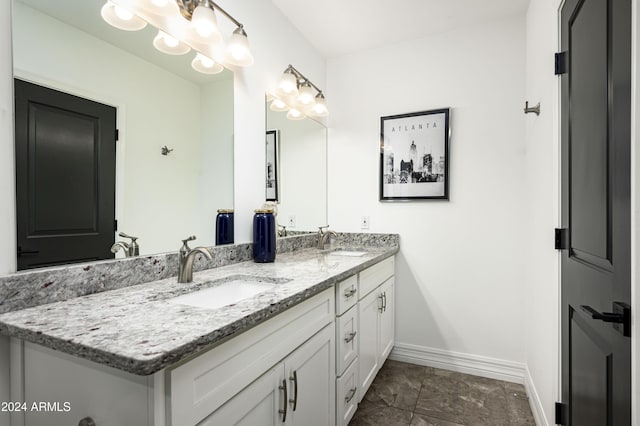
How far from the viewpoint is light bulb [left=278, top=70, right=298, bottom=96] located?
2.17m

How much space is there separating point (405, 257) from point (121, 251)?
1.97m

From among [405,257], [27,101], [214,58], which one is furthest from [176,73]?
[405,257]

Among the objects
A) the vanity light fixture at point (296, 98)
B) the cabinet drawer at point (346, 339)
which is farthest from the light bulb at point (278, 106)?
the cabinet drawer at point (346, 339)

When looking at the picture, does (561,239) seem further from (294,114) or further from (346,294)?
(294,114)

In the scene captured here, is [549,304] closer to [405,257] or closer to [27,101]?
[405,257]

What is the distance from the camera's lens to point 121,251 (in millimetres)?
1206

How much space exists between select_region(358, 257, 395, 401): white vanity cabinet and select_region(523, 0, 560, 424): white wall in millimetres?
895

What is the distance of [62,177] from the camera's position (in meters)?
1.04

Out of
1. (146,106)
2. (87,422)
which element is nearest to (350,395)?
(87,422)

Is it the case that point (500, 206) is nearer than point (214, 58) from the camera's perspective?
No

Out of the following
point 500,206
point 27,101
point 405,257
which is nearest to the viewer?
point 27,101

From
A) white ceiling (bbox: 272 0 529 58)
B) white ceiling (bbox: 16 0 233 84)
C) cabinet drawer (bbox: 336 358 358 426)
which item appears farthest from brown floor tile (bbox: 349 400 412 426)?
white ceiling (bbox: 272 0 529 58)

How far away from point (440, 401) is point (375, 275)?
2.81 feet

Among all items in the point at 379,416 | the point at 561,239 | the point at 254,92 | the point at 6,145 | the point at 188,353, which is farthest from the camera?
the point at 254,92
